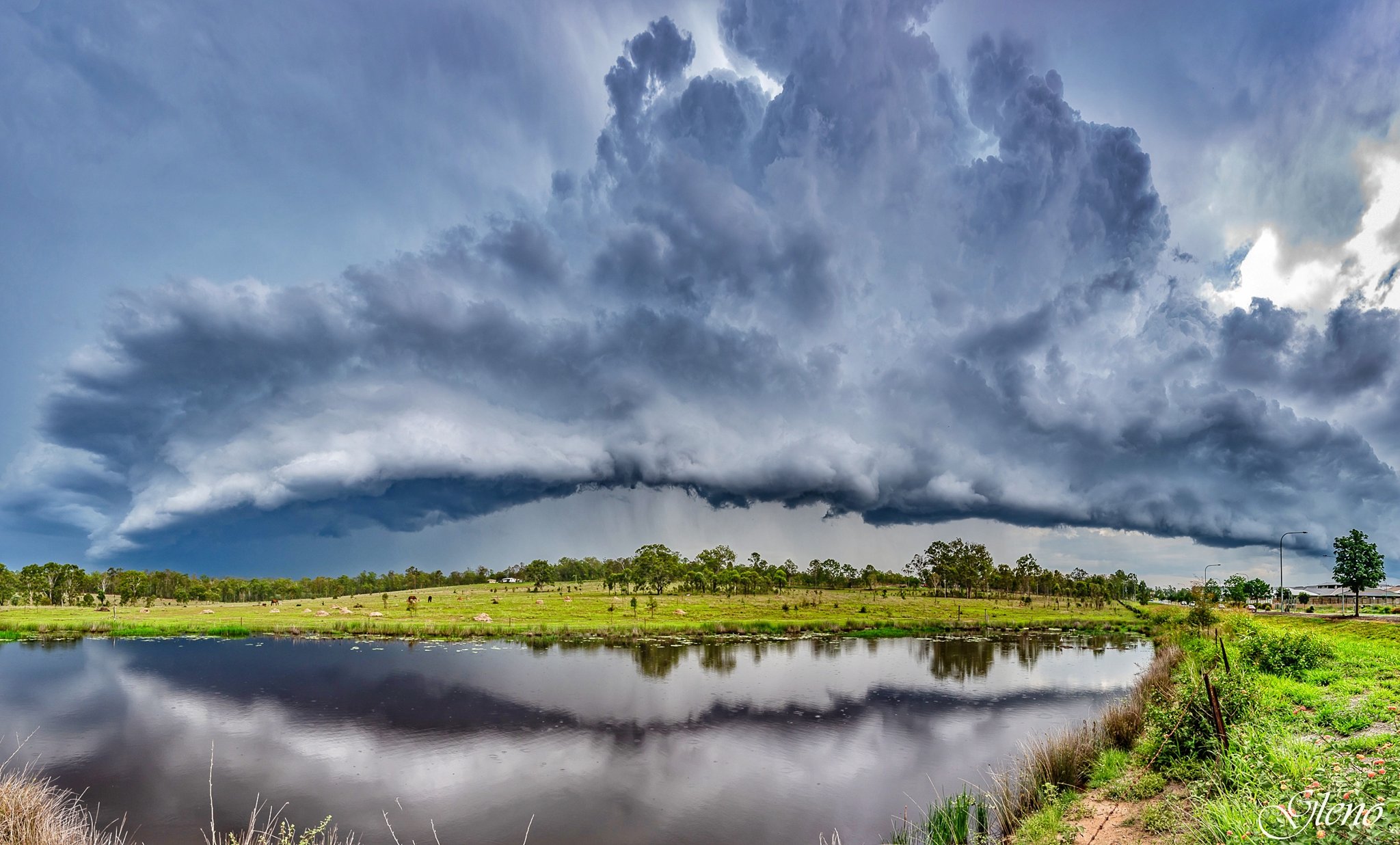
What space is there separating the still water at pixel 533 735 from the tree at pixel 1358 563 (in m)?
36.5

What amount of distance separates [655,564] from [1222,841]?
8954 centimetres

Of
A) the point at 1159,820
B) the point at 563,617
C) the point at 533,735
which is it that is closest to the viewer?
the point at 1159,820

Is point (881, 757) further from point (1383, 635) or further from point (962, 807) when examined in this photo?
point (1383, 635)

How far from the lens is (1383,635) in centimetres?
3375

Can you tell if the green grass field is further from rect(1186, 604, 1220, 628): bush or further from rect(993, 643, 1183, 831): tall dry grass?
rect(993, 643, 1183, 831): tall dry grass

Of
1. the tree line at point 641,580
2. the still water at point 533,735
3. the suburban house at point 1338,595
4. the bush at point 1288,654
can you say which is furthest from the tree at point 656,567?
the suburban house at point 1338,595

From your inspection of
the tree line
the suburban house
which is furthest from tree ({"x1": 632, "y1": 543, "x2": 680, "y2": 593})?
the suburban house

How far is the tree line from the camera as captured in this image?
318 ft

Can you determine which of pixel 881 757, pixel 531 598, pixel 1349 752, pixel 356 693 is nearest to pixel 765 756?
pixel 881 757

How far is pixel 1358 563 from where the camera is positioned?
60844 millimetres

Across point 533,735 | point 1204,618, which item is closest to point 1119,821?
point 533,735

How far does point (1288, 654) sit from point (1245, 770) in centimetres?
1771

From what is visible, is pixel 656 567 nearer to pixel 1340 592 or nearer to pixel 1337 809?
pixel 1337 809

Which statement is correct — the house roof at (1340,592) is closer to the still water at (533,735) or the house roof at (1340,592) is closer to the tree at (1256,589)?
the tree at (1256,589)
